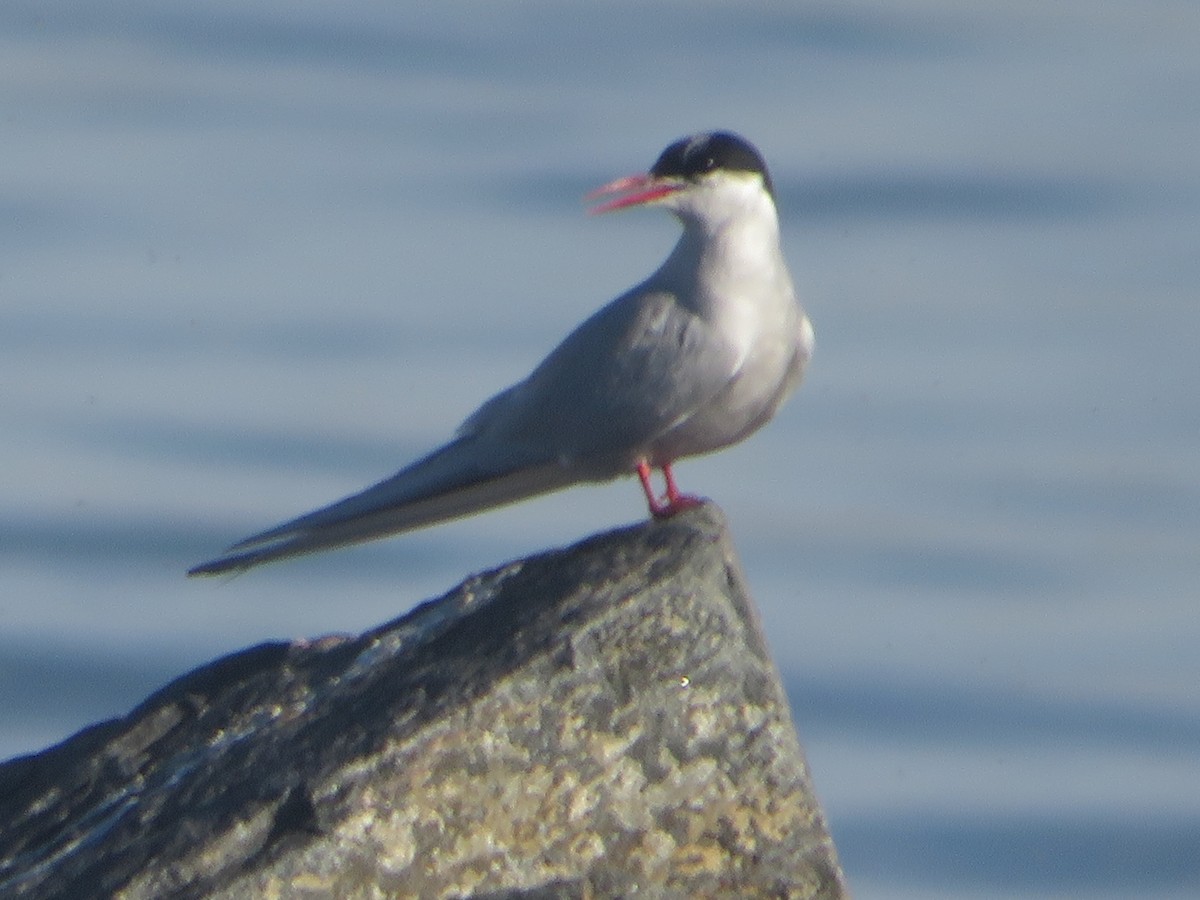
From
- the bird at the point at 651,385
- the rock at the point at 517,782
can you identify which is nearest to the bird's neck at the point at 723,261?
the bird at the point at 651,385

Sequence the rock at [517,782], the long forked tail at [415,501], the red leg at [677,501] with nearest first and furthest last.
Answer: the rock at [517,782]
the red leg at [677,501]
the long forked tail at [415,501]

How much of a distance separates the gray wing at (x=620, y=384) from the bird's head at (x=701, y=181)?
26cm

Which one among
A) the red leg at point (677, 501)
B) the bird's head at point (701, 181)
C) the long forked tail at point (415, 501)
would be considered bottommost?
the red leg at point (677, 501)

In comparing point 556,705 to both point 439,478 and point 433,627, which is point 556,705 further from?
point 439,478

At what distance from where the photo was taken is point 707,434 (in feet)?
18.3

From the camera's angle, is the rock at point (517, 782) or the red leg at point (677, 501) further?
the red leg at point (677, 501)

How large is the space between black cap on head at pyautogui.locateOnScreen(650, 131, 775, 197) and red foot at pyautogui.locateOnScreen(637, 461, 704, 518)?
33.5 inches

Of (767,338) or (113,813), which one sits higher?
(767,338)

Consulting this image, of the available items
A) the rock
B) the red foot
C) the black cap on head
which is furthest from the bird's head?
the rock

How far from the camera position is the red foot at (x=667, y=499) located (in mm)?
5320

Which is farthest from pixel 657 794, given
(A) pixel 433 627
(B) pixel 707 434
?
(B) pixel 707 434

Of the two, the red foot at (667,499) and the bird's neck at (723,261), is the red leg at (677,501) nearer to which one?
the red foot at (667,499)

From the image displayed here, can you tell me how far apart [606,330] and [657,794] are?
1.80 m

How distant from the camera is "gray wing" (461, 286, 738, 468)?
548 cm
